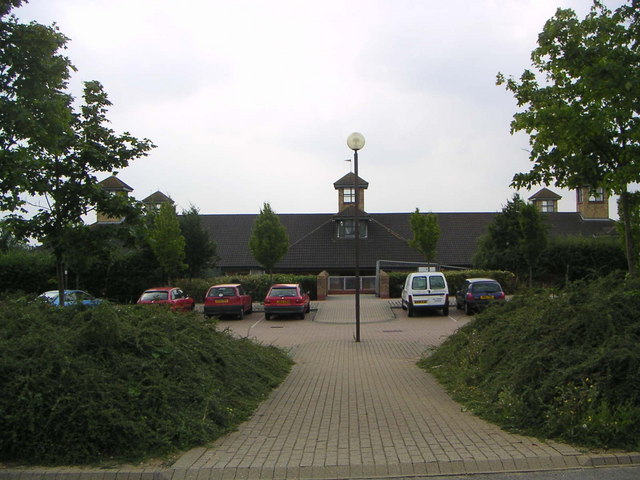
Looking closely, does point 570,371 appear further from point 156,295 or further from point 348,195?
point 348,195

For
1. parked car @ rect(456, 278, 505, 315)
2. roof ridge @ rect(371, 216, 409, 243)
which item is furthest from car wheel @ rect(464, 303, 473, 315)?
roof ridge @ rect(371, 216, 409, 243)

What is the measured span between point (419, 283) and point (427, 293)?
0.74m

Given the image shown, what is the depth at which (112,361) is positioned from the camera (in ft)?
23.7

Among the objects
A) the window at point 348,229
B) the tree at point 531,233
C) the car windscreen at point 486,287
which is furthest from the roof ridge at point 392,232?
the car windscreen at point 486,287

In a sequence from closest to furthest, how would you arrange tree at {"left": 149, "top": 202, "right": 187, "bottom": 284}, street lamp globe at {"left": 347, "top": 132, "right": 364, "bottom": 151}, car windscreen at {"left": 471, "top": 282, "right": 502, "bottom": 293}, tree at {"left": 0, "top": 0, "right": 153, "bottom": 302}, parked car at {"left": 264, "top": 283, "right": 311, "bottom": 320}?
tree at {"left": 0, "top": 0, "right": 153, "bottom": 302}, street lamp globe at {"left": 347, "top": 132, "right": 364, "bottom": 151}, car windscreen at {"left": 471, "top": 282, "right": 502, "bottom": 293}, parked car at {"left": 264, "top": 283, "right": 311, "bottom": 320}, tree at {"left": 149, "top": 202, "right": 187, "bottom": 284}

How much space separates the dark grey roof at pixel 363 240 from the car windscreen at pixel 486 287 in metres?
18.6

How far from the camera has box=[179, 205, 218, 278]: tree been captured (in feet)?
120

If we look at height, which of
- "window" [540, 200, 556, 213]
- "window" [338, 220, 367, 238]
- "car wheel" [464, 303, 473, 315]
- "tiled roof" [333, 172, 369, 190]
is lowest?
"car wheel" [464, 303, 473, 315]

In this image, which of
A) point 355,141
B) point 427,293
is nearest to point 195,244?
point 427,293

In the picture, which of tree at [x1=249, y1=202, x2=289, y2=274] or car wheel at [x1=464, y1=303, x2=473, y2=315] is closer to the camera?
car wheel at [x1=464, y1=303, x2=473, y2=315]

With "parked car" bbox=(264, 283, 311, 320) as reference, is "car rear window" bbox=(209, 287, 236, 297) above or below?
above

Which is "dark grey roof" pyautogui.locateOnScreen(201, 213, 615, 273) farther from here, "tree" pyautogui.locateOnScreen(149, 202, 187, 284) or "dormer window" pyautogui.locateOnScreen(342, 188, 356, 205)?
"tree" pyautogui.locateOnScreen(149, 202, 187, 284)

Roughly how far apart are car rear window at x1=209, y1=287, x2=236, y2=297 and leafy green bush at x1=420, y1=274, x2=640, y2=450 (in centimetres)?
1759

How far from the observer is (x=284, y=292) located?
27.3 meters
